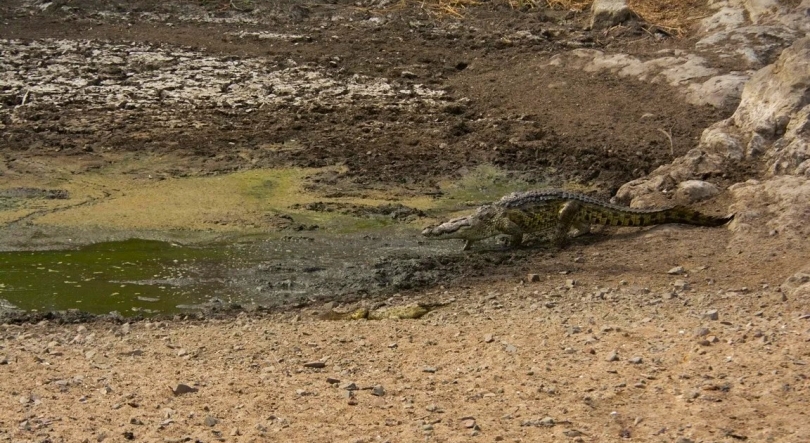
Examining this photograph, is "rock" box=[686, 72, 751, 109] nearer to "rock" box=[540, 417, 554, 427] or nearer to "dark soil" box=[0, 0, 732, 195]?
"dark soil" box=[0, 0, 732, 195]

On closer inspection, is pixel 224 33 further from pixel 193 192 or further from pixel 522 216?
pixel 522 216

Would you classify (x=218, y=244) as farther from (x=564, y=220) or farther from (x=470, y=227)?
(x=564, y=220)

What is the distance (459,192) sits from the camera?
9.94 metres

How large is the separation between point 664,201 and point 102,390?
4.91m

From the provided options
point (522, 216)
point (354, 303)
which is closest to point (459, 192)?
point (522, 216)

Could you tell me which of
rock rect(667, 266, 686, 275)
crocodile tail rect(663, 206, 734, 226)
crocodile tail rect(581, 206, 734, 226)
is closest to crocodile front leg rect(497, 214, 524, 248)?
crocodile tail rect(581, 206, 734, 226)

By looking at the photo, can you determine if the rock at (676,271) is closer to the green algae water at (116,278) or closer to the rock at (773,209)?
the rock at (773,209)

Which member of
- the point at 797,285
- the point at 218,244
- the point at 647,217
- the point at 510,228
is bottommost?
the point at 218,244

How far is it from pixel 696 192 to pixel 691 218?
0.56 metres

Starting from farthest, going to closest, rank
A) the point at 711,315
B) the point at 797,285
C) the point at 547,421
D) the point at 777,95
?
the point at 777,95
the point at 797,285
the point at 711,315
the point at 547,421

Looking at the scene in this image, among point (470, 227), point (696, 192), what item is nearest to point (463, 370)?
point (470, 227)

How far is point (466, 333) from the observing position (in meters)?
6.18

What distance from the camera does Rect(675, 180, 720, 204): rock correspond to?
860cm

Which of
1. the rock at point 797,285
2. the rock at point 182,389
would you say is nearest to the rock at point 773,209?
the rock at point 797,285
